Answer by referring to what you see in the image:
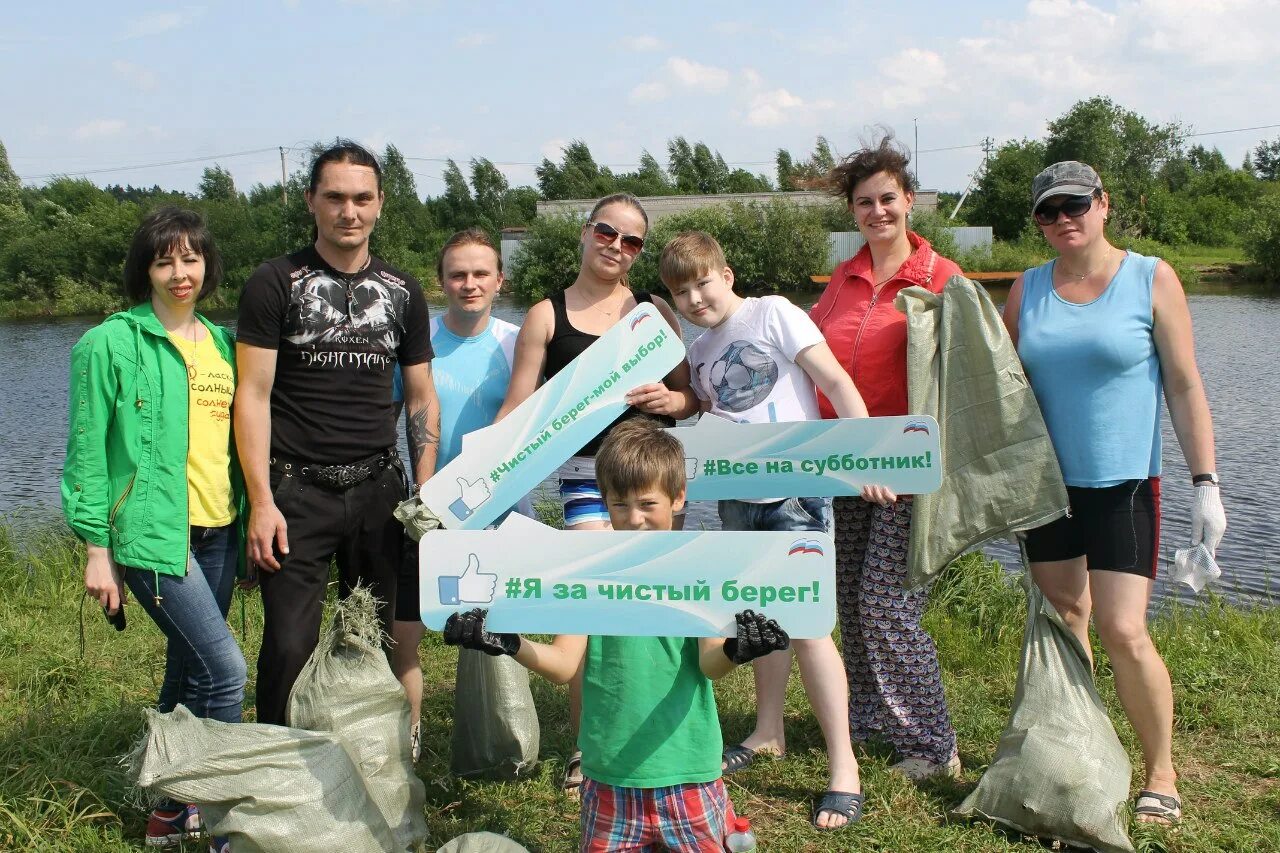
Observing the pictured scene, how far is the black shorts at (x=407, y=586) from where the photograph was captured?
10.7ft

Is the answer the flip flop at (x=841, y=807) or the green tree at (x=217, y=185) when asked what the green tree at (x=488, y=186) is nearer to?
the green tree at (x=217, y=185)

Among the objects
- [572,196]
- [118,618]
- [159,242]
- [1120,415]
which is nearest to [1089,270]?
[1120,415]

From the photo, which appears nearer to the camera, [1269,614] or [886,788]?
[886,788]

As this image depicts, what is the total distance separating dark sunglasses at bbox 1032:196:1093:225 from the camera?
10.3 feet

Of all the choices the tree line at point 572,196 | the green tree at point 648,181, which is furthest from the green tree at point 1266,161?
the green tree at point 648,181

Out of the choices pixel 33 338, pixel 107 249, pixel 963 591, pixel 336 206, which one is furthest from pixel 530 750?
pixel 107 249

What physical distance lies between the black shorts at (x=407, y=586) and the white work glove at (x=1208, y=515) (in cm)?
238

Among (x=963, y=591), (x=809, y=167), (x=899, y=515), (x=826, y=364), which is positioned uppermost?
(x=809, y=167)

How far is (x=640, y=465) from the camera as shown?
2.52 m

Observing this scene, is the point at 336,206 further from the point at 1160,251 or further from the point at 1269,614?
the point at 1160,251

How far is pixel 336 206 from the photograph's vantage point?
3027mm

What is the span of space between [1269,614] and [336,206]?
4973mm

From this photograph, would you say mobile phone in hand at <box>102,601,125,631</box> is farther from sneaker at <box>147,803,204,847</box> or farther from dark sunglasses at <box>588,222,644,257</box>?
dark sunglasses at <box>588,222,644,257</box>

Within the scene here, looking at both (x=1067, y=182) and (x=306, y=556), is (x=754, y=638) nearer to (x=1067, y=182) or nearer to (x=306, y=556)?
(x=306, y=556)
